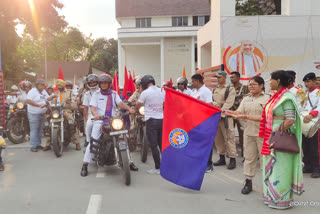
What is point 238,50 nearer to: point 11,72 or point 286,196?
point 286,196

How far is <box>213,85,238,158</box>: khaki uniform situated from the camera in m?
6.73

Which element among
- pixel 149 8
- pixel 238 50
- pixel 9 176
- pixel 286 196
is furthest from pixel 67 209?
pixel 149 8

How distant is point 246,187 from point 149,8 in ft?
140

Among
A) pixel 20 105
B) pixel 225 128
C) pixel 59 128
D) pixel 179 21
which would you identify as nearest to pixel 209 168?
pixel 225 128

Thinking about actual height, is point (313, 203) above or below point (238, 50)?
below

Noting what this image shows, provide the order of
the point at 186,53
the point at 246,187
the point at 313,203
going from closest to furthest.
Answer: the point at 313,203 < the point at 246,187 < the point at 186,53

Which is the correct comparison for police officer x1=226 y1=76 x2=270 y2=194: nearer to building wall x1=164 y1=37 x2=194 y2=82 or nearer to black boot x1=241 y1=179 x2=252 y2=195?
black boot x1=241 y1=179 x2=252 y2=195

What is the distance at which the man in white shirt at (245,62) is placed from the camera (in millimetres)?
11969

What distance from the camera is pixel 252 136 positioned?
17.1ft

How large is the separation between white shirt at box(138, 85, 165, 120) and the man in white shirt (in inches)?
249

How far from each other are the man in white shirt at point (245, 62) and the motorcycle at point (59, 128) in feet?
20.0

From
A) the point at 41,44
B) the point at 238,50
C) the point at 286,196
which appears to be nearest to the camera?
the point at 286,196

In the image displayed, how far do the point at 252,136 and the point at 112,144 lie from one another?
96.9 inches

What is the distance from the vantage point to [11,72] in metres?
33.1
